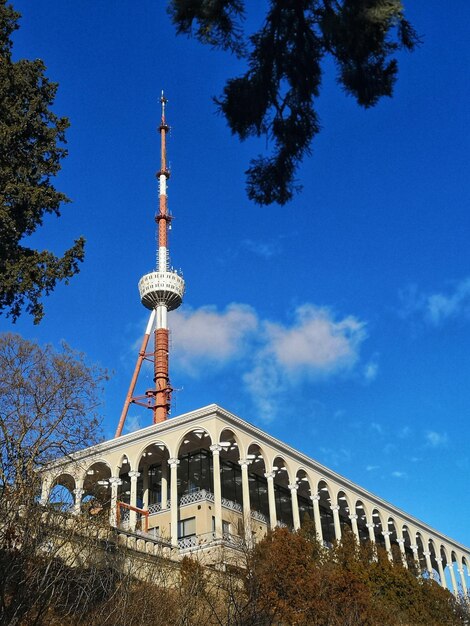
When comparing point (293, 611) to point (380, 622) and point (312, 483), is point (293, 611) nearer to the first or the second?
point (380, 622)

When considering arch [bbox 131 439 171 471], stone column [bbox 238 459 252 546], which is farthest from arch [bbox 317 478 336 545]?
arch [bbox 131 439 171 471]

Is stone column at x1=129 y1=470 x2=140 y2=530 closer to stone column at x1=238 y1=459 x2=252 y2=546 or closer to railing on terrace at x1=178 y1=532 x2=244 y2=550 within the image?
railing on terrace at x1=178 y1=532 x2=244 y2=550

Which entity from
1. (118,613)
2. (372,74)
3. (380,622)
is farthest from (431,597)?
(372,74)

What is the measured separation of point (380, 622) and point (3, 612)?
1933cm

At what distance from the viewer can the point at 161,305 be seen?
202ft

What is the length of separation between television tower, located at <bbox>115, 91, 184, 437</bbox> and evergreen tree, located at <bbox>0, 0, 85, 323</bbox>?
121 ft

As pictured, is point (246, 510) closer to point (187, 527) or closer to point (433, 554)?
point (187, 527)

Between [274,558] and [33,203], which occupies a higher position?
[33,203]

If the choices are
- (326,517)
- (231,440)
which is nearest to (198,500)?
(231,440)

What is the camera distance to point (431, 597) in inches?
1491

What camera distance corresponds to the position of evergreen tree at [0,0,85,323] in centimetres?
1875

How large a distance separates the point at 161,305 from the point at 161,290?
1333 mm

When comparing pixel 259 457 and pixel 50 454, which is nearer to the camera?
pixel 50 454

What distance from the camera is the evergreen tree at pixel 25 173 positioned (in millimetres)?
18750
